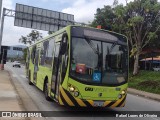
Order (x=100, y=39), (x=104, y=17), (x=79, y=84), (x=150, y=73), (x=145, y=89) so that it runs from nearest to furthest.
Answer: (x=79, y=84) → (x=100, y=39) → (x=145, y=89) → (x=150, y=73) → (x=104, y=17)

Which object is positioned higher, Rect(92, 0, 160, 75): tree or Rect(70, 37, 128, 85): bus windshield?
Rect(92, 0, 160, 75): tree

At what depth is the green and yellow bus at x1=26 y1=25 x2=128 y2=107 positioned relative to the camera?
1054cm

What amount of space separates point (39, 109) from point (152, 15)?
25.1 m

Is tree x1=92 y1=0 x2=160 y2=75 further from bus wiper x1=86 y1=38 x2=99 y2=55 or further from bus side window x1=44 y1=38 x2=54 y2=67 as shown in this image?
bus wiper x1=86 y1=38 x2=99 y2=55

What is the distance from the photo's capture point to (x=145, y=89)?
81.4 ft

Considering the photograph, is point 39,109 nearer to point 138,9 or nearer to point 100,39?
point 100,39

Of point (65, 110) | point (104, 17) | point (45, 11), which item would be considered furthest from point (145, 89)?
point (45, 11)

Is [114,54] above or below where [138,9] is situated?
below

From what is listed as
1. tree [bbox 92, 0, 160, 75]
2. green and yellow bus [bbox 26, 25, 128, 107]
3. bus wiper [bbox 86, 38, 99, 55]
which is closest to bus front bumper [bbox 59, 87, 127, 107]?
green and yellow bus [bbox 26, 25, 128, 107]

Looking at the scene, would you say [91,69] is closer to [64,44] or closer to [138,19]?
[64,44]

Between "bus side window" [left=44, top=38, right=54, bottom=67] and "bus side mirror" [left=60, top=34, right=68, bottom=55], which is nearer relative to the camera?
"bus side mirror" [left=60, top=34, right=68, bottom=55]

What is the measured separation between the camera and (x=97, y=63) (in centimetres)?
1084

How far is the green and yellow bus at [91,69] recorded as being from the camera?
10539 millimetres

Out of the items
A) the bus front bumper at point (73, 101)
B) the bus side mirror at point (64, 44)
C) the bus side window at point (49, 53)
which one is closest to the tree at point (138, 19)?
the bus side window at point (49, 53)
